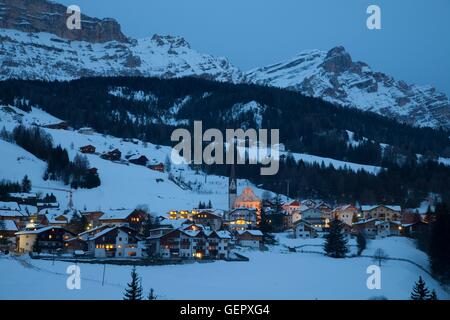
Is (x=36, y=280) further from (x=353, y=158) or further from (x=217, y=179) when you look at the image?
(x=353, y=158)

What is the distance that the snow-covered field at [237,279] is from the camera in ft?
109

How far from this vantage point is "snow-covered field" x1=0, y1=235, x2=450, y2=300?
109 feet

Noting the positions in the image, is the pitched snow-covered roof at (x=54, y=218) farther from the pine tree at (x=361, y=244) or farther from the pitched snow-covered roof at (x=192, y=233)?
the pine tree at (x=361, y=244)

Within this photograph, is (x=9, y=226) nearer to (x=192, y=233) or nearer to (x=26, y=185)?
(x=192, y=233)

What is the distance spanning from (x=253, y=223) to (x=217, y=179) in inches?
1379

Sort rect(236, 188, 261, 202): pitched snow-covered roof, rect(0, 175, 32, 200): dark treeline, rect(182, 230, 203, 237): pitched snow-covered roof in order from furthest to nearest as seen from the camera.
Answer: rect(236, 188, 261, 202): pitched snow-covered roof < rect(0, 175, 32, 200): dark treeline < rect(182, 230, 203, 237): pitched snow-covered roof

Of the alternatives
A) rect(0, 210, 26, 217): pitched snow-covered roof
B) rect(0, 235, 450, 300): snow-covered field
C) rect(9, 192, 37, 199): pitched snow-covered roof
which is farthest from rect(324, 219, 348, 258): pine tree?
rect(9, 192, 37, 199): pitched snow-covered roof

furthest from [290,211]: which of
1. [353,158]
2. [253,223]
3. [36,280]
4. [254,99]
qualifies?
[254,99]

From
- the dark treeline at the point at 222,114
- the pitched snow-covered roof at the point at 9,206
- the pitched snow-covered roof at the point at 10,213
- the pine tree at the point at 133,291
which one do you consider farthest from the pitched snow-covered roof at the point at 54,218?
the dark treeline at the point at 222,114

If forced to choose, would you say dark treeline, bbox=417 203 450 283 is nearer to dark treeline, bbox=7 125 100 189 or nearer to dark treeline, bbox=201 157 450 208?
dark treeline, bbox=201 157 450 208

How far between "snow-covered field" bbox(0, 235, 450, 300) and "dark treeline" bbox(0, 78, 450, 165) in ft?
282

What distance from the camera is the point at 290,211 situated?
75.2 m

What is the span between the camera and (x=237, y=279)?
133 feet
